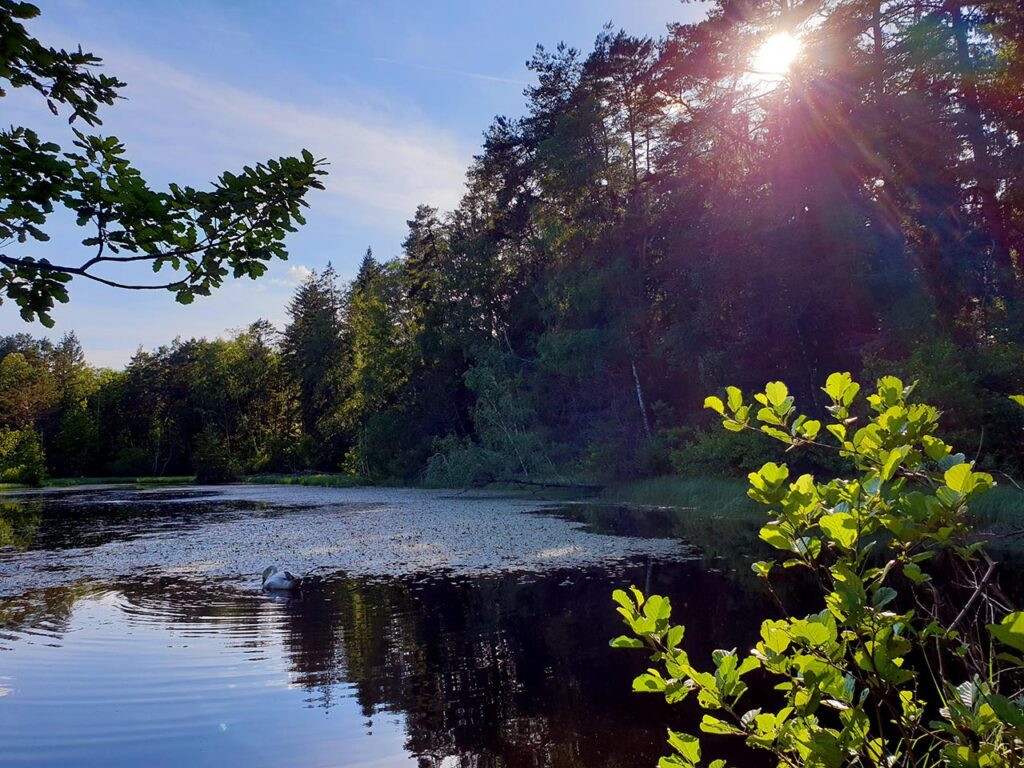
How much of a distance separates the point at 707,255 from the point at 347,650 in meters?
15.2

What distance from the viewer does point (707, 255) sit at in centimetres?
1834

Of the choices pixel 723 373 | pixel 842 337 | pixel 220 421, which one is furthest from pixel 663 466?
pixel 220 421

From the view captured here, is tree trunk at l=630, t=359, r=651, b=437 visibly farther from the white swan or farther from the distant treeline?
the white swan

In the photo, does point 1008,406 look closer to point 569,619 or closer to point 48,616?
point 569,619

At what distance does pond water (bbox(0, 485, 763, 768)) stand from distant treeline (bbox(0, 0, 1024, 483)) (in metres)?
6.50

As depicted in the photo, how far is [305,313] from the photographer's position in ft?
156

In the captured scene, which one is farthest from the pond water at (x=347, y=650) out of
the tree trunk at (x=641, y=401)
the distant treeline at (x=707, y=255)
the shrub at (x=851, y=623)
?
the tree trunk at (x=641, y=401)

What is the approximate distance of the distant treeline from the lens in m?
13.9

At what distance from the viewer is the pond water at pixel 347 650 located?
12.7ft

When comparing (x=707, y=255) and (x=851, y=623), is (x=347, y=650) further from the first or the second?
(x=707, y=255)

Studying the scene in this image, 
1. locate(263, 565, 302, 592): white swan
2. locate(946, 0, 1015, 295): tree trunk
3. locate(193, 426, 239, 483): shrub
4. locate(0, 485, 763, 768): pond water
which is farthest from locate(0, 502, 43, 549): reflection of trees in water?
locate(193, 426, 239, 483): shrub

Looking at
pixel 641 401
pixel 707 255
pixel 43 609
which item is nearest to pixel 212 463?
pixel 641 401

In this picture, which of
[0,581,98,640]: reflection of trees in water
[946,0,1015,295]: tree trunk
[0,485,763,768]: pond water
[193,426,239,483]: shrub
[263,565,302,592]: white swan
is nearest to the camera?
[0,485,763,768]: pond water

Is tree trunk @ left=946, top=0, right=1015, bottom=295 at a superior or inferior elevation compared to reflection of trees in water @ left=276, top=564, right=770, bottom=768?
superior
